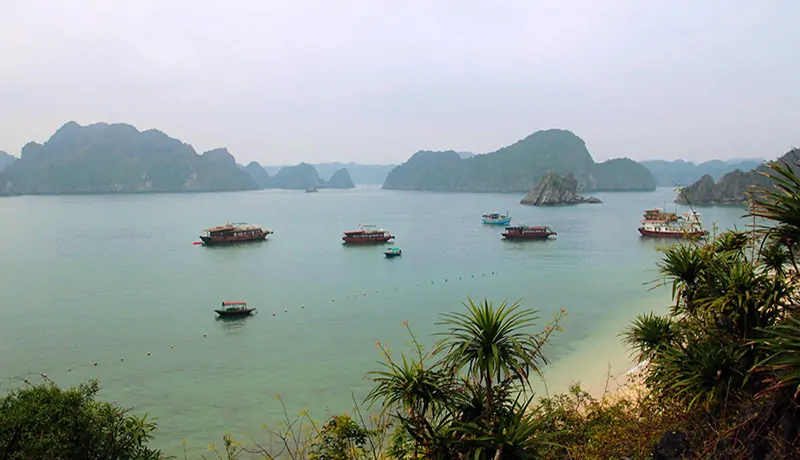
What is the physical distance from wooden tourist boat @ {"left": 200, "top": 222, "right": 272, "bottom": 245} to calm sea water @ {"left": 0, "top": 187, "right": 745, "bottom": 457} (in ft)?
10.8

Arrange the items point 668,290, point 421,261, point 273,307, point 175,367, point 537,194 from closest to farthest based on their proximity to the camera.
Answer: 1. point 175,367
2. point 273,307
3. point 668,290
4. point 421,261
5. point 537,194

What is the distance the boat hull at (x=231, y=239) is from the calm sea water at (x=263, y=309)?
2.77 metres

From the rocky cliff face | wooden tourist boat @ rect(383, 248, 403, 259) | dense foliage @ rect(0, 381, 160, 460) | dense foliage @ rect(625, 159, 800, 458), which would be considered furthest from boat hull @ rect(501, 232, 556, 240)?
the rocky cliff face

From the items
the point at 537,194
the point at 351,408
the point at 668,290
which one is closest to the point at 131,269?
the point at 351,408

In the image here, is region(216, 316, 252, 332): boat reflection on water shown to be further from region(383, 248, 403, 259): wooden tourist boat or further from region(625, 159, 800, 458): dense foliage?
region(625, 159, 800, 458): dense foliage

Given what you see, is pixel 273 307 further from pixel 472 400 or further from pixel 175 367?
pixel 472 400

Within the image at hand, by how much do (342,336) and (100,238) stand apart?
63885mm

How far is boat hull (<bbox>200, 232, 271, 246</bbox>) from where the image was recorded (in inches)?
2662

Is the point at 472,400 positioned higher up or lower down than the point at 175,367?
higher up

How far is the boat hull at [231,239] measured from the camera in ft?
222

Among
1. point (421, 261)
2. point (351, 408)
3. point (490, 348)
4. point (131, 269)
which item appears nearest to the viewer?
point (490, 348)

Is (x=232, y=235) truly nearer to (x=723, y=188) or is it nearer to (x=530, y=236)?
(x=530, y=236)

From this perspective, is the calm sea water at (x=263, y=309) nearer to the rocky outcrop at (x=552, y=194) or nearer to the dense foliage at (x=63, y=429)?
the dense foliage at (x=63, y=429)

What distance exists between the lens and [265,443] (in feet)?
51.1
